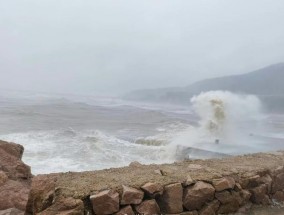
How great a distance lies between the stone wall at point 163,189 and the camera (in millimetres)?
4871

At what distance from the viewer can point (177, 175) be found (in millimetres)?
5766

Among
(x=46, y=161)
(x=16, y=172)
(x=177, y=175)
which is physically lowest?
(x=46, y=161)

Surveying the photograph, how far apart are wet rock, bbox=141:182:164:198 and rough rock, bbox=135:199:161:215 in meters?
0.10

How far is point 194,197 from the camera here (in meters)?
5.39

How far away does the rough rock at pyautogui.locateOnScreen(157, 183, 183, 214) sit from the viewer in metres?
5.27

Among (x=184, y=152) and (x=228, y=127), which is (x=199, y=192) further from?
(x=228, y=127)

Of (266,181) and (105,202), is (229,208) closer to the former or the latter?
(266,181)

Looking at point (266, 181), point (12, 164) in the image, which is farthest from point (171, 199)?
point (12, 164)

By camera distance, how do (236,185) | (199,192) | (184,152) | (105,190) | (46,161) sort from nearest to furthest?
(105,190) < (199,192) < (236,185) < (46,161) < (184,152)

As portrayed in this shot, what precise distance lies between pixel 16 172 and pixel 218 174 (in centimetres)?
366

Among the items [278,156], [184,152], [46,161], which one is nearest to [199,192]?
[278,156]

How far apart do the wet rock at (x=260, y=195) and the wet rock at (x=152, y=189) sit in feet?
5.79

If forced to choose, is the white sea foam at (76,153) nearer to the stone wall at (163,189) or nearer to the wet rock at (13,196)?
the wet rock at (13,196)

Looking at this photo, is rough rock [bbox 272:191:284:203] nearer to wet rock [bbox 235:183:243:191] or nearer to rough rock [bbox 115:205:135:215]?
wet rock [bbox 235:183:243:191]
